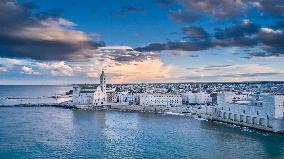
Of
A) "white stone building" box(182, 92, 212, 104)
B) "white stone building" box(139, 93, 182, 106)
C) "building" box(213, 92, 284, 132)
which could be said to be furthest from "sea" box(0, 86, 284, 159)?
"white stone building" box(182, 92, 212, 104)

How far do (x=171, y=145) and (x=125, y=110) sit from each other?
1012 inches

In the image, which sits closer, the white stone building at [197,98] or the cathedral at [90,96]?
the white stone building at [197,98]

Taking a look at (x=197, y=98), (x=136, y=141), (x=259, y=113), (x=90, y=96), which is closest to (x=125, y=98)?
(x=90, y=96)

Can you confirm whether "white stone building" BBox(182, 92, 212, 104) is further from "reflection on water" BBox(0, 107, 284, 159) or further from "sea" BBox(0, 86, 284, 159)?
"reflection on water" BBox(0, 107, 284, 159)

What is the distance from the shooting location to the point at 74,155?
18375mm

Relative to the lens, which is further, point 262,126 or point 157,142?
point 262,126

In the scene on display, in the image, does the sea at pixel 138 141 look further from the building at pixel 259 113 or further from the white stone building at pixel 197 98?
the white stone building at pixel 197 98

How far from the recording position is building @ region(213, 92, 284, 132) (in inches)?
992

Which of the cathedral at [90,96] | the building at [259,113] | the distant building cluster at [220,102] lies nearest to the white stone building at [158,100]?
the distant building cluster at [220,102]

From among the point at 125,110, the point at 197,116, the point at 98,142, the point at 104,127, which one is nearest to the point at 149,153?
the point at 98,142

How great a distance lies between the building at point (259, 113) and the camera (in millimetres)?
25188

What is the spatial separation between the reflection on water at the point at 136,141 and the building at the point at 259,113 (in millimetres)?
1068

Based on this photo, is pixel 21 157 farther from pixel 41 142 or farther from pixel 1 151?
pixel 41 142

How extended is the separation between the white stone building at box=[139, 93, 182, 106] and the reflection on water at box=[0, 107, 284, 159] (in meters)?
18.8
